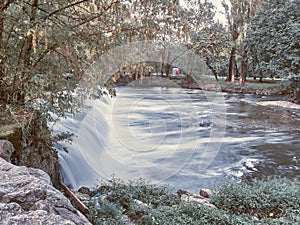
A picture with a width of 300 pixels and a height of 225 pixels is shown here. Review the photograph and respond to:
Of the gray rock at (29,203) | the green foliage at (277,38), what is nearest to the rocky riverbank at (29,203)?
the gray rock at (29,203)

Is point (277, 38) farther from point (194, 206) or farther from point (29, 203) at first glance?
point (29, 203)

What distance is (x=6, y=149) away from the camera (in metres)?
2.40

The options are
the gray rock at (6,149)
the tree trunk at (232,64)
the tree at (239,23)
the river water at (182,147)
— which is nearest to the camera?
the gray rock at (6,149)

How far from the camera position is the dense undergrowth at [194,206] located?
2.39 metres

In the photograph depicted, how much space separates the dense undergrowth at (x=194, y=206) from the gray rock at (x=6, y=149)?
0.78 meters

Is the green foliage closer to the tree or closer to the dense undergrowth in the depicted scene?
the tree

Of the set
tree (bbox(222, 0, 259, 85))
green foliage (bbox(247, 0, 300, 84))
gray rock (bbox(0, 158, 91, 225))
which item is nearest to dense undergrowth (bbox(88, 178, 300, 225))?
gray rock (bbox(0, 158, 91, 225))

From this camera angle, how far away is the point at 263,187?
122 inches

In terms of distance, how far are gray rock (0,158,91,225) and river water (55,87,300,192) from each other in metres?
2.11

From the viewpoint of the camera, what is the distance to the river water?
14.0 ft

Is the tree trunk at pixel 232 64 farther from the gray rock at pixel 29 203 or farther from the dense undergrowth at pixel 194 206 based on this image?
the gray rock at pixel 29 203

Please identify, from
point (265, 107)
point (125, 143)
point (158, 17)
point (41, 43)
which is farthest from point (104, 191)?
point (265, 107)

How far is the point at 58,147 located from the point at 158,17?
2.33 m

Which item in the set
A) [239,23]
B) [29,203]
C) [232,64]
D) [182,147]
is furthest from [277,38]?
[29,203]
